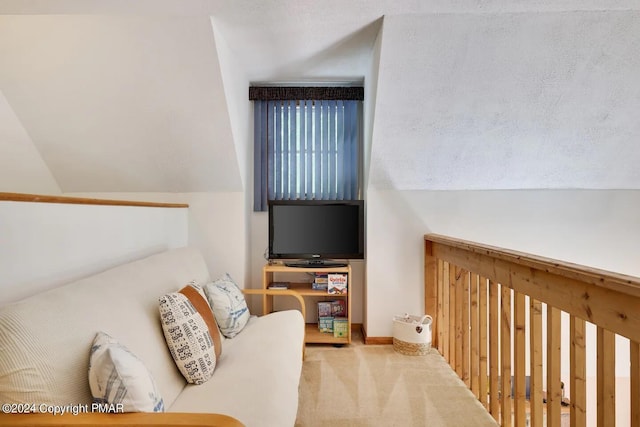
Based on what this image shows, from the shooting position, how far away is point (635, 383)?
3.44ft

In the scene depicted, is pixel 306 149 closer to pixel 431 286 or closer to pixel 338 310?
pixel 338 310

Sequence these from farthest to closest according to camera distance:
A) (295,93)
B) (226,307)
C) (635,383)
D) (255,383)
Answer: (295,93)
(226,307)
(255,383)
(635,383)

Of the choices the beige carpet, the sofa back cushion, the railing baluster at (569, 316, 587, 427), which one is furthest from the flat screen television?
the railing baluster at (569, 316, 587, 427)

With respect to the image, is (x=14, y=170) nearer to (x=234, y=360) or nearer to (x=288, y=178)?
(x=288, y=178)

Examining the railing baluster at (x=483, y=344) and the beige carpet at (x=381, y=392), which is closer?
the beige carpet at (x=381, y=392)

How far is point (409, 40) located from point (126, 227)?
2.10 meters

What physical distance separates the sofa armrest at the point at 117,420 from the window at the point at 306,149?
2.39 meters

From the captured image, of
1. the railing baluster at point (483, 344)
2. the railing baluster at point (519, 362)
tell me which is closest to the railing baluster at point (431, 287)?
the railing baluster at point (483, 344)

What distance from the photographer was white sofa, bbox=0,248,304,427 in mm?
916

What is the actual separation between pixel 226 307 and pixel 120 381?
967mm

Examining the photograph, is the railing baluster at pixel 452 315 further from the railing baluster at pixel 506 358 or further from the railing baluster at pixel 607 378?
the railing baluster at pixel 607 378

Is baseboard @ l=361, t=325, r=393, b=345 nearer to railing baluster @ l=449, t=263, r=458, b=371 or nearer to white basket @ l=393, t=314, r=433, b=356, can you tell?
white basket @ l=393, t=314, r=433, b=356

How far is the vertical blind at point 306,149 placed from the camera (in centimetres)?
317

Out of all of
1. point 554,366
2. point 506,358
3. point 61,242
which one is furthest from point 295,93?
point 554,366
